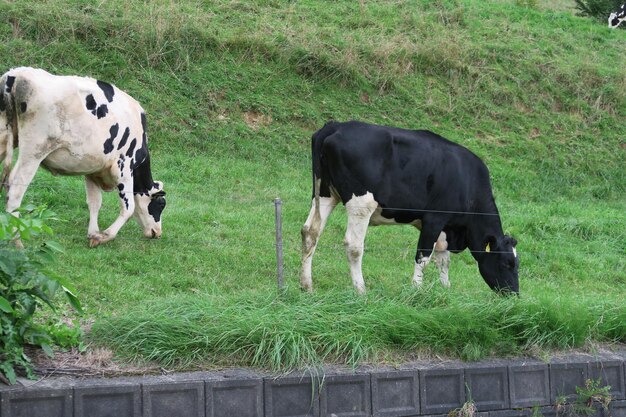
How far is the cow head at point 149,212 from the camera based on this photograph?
37.4 feet

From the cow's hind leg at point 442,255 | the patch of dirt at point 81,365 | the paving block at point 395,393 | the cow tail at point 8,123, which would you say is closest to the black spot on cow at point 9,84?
the cow tail at point 8,123

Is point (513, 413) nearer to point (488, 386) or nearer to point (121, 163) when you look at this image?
point (488, 386)

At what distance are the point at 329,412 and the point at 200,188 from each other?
7910 millimetres

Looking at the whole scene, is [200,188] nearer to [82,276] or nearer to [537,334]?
[82,276]

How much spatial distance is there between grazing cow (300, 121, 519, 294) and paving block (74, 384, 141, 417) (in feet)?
13.0

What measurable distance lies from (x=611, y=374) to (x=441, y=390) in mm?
1701

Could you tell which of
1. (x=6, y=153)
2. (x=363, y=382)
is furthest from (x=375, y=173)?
(x=6, y=153)

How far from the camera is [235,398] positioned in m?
6.18

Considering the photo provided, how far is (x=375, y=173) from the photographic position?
9680mm

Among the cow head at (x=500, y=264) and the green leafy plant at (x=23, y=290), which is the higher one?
the green leafy plant at (x=23, y=290)

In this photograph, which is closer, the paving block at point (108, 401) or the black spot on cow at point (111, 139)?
the paving block at point (108, 401)

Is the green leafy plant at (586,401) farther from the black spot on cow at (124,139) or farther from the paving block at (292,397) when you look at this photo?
the black spot on cow at (124,139)

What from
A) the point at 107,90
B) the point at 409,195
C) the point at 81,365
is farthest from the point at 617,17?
the point at 81,365

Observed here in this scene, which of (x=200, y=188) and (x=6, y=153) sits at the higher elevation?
(x=6, y=153)
